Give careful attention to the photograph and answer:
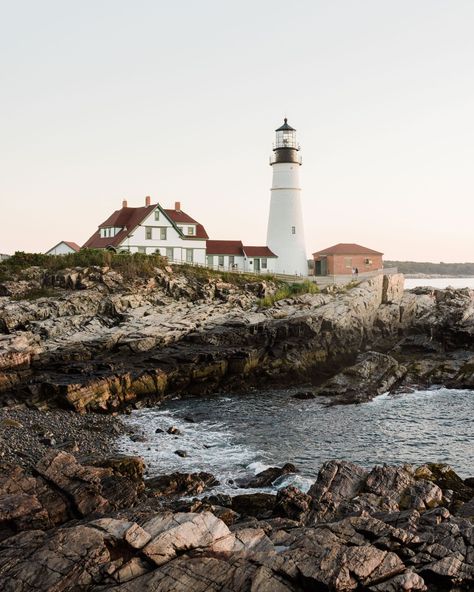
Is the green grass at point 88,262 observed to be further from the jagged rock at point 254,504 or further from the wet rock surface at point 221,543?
the wet rock surface at point 221,543

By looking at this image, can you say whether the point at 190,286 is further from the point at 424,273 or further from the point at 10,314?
the point at 424,273

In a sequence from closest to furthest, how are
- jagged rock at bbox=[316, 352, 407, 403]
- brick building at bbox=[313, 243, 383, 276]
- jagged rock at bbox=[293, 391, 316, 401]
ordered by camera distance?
jagged rock at bbox=[293, 391, 316, 401]
jagged rock at bbox=[316, 352, 407, 403]
brick building at bbox=[313, 243, 383, 276]

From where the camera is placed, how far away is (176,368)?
34.7 metres

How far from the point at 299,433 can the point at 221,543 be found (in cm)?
1405

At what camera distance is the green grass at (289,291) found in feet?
153

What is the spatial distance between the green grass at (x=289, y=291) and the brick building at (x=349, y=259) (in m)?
10.9

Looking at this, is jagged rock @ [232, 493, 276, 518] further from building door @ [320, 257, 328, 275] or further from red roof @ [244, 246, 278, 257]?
building door @ [320, 257, 328, 275]

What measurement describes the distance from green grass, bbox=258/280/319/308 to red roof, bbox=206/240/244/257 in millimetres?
11671

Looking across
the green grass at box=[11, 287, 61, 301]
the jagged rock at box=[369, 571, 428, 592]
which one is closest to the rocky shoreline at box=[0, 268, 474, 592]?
the jagged rock at box=[369, 571, 428, 592]

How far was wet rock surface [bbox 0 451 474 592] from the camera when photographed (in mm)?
11984

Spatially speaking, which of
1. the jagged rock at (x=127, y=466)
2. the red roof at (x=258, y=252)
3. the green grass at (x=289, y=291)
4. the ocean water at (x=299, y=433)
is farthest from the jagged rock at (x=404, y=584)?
the red roof at (x=258, y=252)

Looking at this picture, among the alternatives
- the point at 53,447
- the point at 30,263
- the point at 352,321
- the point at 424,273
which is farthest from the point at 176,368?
the point at 424,273

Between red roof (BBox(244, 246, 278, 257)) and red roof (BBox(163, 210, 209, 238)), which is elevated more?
red roof (BBox(163, 210, 209, 238))

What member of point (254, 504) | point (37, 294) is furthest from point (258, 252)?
point (254, 504)
